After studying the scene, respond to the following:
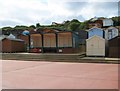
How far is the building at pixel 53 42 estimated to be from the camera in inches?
1034

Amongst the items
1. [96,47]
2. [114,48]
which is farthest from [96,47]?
[114,48]

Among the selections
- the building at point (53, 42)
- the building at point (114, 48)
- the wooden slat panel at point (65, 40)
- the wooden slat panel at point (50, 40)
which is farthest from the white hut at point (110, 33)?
the building at point (114, 48)

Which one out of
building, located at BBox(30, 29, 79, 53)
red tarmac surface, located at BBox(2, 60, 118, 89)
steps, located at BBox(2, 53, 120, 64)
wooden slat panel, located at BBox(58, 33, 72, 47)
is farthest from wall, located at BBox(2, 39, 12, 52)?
red tarmac surface, located at BBox(2, 60, 118, 89)

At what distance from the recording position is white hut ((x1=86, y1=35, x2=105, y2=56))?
22.8m

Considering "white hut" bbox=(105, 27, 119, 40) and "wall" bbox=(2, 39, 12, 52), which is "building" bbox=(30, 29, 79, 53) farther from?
"white hut" bbox=(105, 27, 119, 40)

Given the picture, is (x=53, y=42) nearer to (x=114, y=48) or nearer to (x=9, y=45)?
(x=9, y=45)

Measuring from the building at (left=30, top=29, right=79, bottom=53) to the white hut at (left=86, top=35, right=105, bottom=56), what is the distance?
3112mm

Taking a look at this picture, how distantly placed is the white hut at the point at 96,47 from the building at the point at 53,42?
10.2 feet

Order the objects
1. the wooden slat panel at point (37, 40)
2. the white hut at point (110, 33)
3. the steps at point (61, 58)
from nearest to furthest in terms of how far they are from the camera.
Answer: the steps at point (61, 58)
the wooden slat panel at point (37, 40)
the white hut at point (110, 33)

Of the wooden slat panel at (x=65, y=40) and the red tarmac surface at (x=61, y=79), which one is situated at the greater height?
the wooden slat panel at (x=65, y=40)

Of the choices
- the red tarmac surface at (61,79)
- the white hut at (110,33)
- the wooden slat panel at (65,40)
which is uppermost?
the white hut at (110,33)

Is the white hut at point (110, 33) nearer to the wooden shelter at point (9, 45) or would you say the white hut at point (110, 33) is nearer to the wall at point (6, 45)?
the wooden shelter at point (9, 45)

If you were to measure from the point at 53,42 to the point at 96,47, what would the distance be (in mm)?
6289

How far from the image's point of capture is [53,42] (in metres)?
27.1
